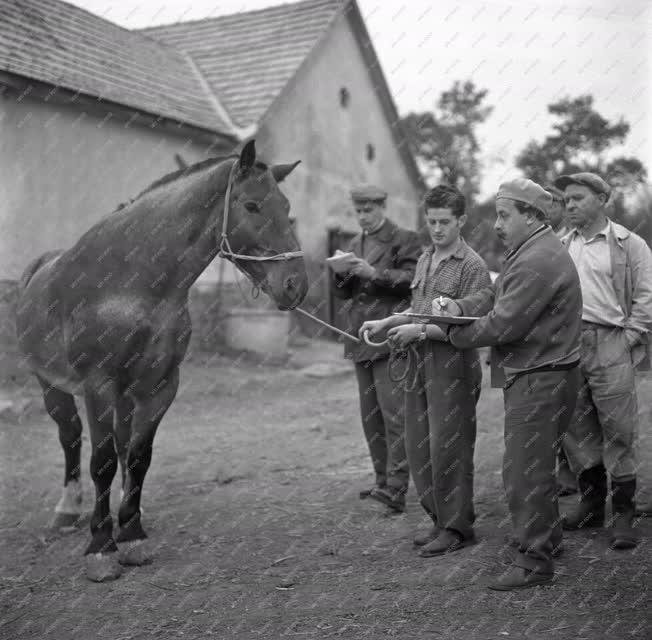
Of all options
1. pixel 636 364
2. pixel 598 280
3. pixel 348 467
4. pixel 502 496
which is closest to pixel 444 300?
pixel 598 280

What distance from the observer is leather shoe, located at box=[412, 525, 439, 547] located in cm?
376

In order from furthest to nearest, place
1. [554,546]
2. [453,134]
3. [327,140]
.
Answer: [453,134] → [327,140] → [554,546]

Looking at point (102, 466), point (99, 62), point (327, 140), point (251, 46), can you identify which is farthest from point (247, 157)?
point (251, 46)

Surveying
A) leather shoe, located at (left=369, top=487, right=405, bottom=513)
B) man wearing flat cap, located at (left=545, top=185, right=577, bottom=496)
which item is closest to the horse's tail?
leather shoe, located at (left=369, top=487, right=405, bottom=513)

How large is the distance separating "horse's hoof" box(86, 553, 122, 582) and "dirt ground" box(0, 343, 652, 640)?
5 centimetres

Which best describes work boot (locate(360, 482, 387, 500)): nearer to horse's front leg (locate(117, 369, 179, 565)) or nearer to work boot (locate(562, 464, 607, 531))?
work boot (locate(562, 464, 607, 531))

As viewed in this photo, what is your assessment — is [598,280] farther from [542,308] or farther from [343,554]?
[343,554]

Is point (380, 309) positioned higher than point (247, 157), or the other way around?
point (247, 157)

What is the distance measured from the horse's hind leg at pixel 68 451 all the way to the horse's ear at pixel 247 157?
97.7 inches

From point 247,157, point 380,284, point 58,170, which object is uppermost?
point 58,170

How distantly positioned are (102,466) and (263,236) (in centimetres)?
160

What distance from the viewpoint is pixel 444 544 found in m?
3.60

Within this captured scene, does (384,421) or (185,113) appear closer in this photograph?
(384,421)

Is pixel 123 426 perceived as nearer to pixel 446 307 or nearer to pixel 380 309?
pixel 380 309
